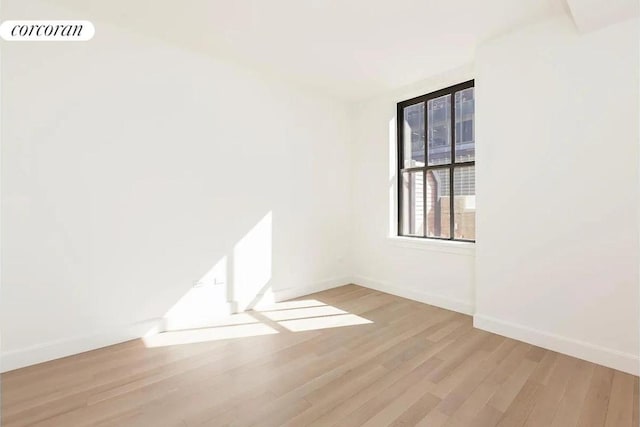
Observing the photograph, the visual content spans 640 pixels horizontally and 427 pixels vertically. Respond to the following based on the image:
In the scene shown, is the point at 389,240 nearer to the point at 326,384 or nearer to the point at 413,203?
the point at 413,203

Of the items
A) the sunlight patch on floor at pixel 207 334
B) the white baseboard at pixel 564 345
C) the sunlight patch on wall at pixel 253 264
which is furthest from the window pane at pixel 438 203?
the sunlight patch on floor at pixel 207 334

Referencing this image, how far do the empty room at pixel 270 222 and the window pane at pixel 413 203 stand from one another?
0.36 meters

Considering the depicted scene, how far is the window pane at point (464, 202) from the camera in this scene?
3506mm

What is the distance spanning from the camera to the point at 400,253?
13.4 feet

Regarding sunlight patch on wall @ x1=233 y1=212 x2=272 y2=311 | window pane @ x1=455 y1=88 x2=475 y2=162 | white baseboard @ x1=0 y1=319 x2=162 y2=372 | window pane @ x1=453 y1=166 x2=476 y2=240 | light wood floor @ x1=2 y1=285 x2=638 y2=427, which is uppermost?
window pane @ x1=455 y1=88 x2=475 y2=162

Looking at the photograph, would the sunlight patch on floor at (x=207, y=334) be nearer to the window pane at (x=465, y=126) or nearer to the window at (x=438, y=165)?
the window at (x=438, y=165)

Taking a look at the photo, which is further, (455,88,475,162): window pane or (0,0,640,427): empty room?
(455,88,475,162): window pane

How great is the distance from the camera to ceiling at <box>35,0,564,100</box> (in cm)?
239

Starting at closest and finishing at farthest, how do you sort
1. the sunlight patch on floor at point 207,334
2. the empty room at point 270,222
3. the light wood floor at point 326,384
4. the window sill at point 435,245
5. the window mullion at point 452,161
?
the light wood floor at point 326,384 → the empty room at point 270,222 → the sunlight patch on floor at point 207,334 → the window sill at point 435,245 → the window mullion at point 452,161

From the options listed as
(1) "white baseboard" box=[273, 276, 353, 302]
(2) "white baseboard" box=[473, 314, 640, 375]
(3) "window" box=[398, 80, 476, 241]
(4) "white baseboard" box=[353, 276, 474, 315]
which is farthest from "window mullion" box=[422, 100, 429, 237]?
(1) "white baseboard" box=[273, 276, 353, 302]

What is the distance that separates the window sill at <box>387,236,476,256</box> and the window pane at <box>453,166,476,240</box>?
17 centimetres

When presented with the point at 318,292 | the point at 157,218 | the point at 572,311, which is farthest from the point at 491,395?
the point at 157,218

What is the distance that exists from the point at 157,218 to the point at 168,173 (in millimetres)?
458

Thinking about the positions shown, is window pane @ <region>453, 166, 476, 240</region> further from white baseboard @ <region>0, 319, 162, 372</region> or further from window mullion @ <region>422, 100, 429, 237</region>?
white baseboard @ <region>0, 319, 162, 372</region>
